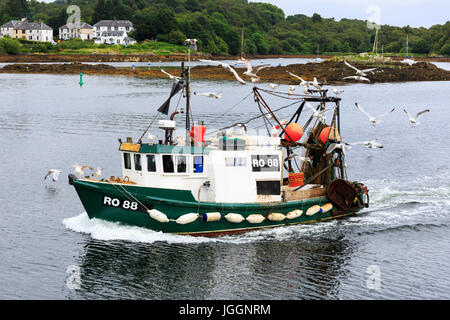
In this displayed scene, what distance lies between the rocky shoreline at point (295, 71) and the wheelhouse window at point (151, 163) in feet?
247

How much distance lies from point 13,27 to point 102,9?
28410 millimetres

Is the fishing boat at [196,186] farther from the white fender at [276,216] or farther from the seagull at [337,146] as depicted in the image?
the seagull at [337,146]

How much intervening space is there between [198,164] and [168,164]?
4.06 ft

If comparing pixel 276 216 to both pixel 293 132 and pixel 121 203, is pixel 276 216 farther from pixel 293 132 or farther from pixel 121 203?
pixel 121 203

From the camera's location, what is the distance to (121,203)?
24609 mm

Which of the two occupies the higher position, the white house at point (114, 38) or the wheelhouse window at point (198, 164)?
the white house at point (114, 38)

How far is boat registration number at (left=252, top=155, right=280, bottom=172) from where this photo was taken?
25.8 metres

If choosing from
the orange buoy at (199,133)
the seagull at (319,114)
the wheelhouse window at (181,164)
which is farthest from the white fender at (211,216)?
the seagull at (319,114)

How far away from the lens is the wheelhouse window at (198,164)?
82.1ft

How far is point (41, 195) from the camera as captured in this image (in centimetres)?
3191

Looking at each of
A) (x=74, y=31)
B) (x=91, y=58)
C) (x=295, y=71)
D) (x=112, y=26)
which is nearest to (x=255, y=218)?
(x=295, y=71)

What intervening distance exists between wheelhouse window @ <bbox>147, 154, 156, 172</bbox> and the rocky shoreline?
7540cm

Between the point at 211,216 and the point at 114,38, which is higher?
the point at 114,38
